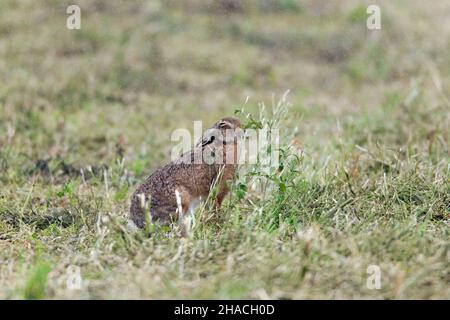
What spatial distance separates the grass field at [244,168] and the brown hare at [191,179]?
5.9 inches

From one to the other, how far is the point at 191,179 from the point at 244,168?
97 cm

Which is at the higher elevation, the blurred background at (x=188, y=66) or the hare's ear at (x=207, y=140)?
the blurred background at (x=188, y=66)

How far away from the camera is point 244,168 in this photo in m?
5.29

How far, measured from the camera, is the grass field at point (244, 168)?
3.48 meters

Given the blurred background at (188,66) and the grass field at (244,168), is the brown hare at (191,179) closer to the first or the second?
the grass field at (244,168)

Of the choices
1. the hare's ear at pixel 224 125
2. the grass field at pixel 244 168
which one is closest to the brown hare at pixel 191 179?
the hare's ear at pixel 224 125

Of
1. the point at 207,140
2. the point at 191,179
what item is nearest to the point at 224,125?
the point at 207,140

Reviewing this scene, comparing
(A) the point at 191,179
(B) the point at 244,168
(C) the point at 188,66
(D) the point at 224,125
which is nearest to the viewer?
(A) the point at 191,179

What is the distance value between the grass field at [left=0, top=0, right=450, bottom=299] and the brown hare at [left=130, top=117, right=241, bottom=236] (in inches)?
5.9

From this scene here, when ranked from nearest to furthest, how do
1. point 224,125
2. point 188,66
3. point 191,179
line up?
point 191,179 < point 224,125 < point 188,66

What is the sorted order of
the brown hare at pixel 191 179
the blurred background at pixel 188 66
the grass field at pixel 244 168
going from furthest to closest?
the blurred background at pixel 188 66
the brown hare at pixel 191 179
the grass field at pixel 244 168

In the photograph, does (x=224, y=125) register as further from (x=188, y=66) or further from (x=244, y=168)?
(x=188, y=66)

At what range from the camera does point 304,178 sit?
4.65m

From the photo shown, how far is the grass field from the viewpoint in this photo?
11.4 ft
